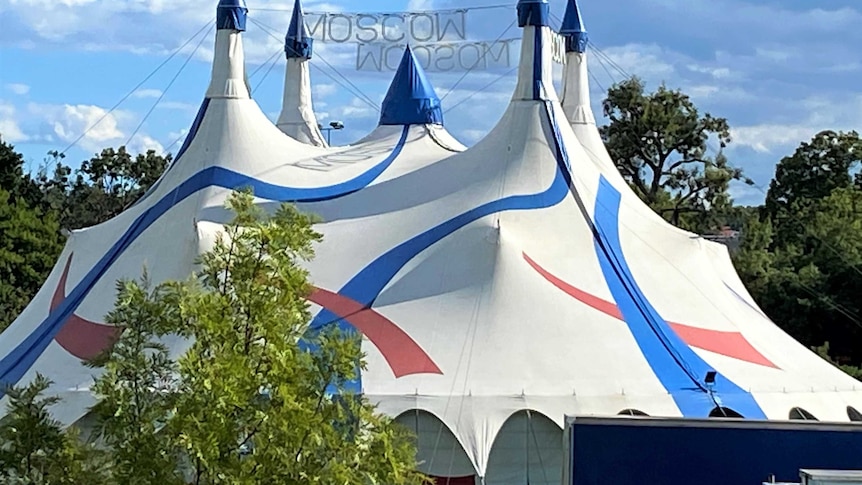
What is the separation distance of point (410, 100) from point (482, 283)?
4.70 meters

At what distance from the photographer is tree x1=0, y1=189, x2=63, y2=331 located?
30.4 meters

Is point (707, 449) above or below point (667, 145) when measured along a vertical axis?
below

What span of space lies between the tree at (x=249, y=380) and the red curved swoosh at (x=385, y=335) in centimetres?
599

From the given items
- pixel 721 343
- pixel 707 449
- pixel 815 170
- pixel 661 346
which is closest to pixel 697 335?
pixel 721 343

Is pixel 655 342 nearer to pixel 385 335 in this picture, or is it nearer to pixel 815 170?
pixel 385 335

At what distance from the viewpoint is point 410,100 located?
18641 mm

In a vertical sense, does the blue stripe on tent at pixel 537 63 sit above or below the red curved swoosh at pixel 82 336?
above

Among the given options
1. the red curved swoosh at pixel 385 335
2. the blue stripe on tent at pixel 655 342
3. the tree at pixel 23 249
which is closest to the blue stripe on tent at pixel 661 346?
the blue stripe on tent at pixel 655 342

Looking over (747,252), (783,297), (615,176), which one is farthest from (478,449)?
(747,252)

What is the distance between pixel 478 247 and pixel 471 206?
816mm

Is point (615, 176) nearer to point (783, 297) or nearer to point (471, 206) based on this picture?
point (471, 206)

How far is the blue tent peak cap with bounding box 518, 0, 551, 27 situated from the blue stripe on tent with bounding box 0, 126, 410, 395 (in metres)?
2.68

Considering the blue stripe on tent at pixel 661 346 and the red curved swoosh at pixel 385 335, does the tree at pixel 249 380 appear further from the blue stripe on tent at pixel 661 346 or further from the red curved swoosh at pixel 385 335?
the blue stripe on tent at pixel 661 346

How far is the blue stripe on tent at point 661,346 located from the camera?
1382 centimetres
